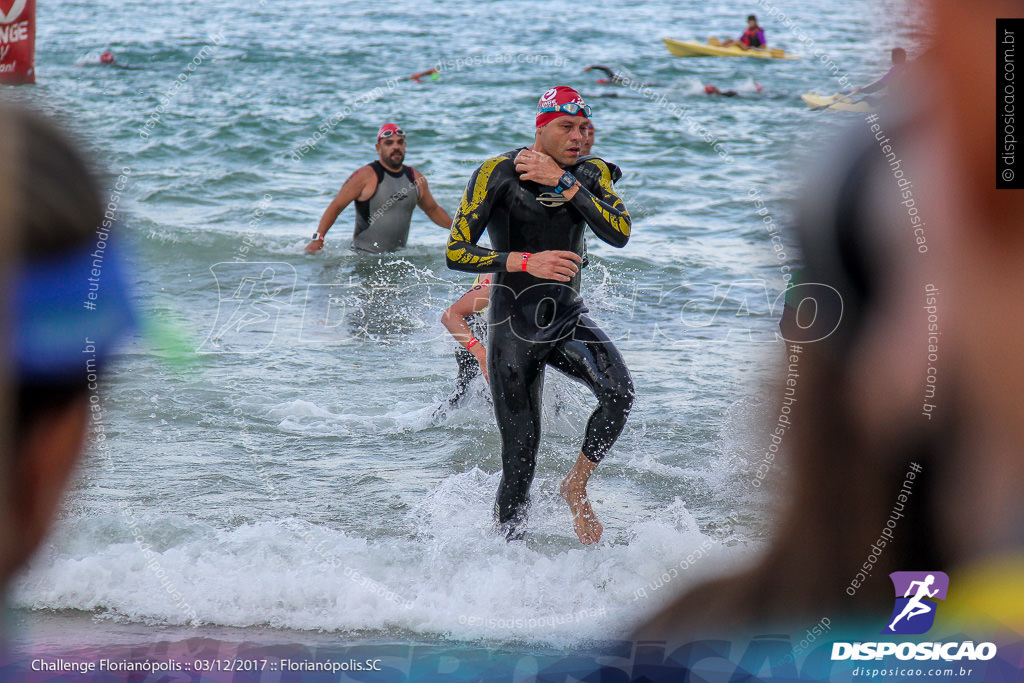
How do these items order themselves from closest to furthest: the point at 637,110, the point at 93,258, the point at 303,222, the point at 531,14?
the point at 93,258 < the point at 303,222 < the point at 637,110 < the point at 531,14

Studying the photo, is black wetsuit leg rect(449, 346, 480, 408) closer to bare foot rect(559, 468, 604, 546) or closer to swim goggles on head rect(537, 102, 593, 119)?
bare foot rect(559, 468, 604, 546)

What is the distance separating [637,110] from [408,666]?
19.0 metres

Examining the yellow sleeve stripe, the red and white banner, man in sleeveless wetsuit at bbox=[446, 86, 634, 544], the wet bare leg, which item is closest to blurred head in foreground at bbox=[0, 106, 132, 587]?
man in sleeveless wetsuit at bbox=[446, 86, 634, 544]

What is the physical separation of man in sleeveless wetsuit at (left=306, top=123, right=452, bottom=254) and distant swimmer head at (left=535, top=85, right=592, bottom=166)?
5148 mm

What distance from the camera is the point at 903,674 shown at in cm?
311

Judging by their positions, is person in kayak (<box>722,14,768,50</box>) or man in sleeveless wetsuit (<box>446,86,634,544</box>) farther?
person in kayak (<box>722,14,768,50</box>)

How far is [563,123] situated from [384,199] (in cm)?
638

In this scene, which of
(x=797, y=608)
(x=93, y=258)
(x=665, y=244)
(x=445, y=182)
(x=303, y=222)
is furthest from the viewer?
(x=445, y=182)

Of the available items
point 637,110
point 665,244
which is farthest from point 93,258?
point 637,110

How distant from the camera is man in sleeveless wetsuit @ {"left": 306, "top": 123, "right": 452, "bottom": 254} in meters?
10.2

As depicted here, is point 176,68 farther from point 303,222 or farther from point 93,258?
point 93,258

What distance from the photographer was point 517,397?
4715 millimetres

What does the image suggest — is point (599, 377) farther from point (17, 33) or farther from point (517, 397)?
point (17, 33)

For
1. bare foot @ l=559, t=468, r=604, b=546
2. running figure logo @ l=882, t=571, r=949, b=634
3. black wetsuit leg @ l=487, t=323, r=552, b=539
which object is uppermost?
running figure logo @ l=882, t=571, r=949, b=634
